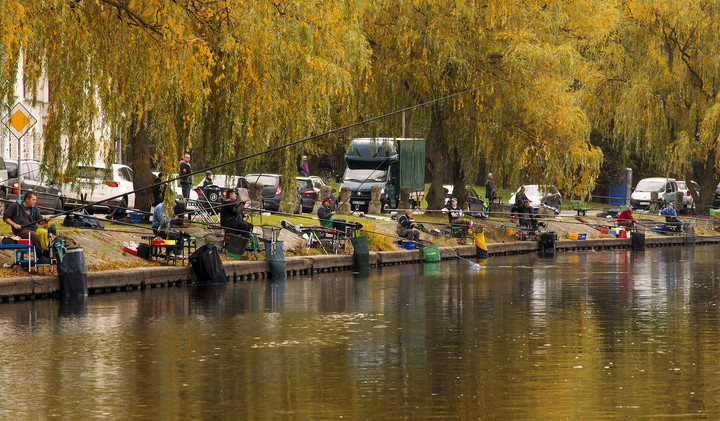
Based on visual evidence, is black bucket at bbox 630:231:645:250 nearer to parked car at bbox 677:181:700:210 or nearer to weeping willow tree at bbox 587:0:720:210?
weeping willow tree at bbox 587:0:720:210

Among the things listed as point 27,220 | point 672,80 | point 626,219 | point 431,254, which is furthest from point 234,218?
point 672,80

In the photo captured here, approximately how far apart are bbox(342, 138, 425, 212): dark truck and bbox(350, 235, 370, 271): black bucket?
15344 millimetres

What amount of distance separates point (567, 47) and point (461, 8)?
157 inches

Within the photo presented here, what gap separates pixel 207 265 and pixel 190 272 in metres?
0.42

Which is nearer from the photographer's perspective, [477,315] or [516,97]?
[477,315]

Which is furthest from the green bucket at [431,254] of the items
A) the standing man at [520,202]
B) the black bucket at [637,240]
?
the black bucket at [637,240]

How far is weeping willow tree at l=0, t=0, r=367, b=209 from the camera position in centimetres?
2125

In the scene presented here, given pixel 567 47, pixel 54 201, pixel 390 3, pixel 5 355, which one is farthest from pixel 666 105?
pixel 5 355

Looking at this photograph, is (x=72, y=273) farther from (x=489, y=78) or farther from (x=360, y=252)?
(x=489, y=78)

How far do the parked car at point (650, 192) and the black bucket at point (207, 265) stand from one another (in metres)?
44.2

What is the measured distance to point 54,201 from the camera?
1407 inches

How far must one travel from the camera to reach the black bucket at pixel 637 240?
49219 mm

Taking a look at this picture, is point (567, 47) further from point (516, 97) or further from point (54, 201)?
point (54, 201)

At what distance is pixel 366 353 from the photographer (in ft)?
50.2
